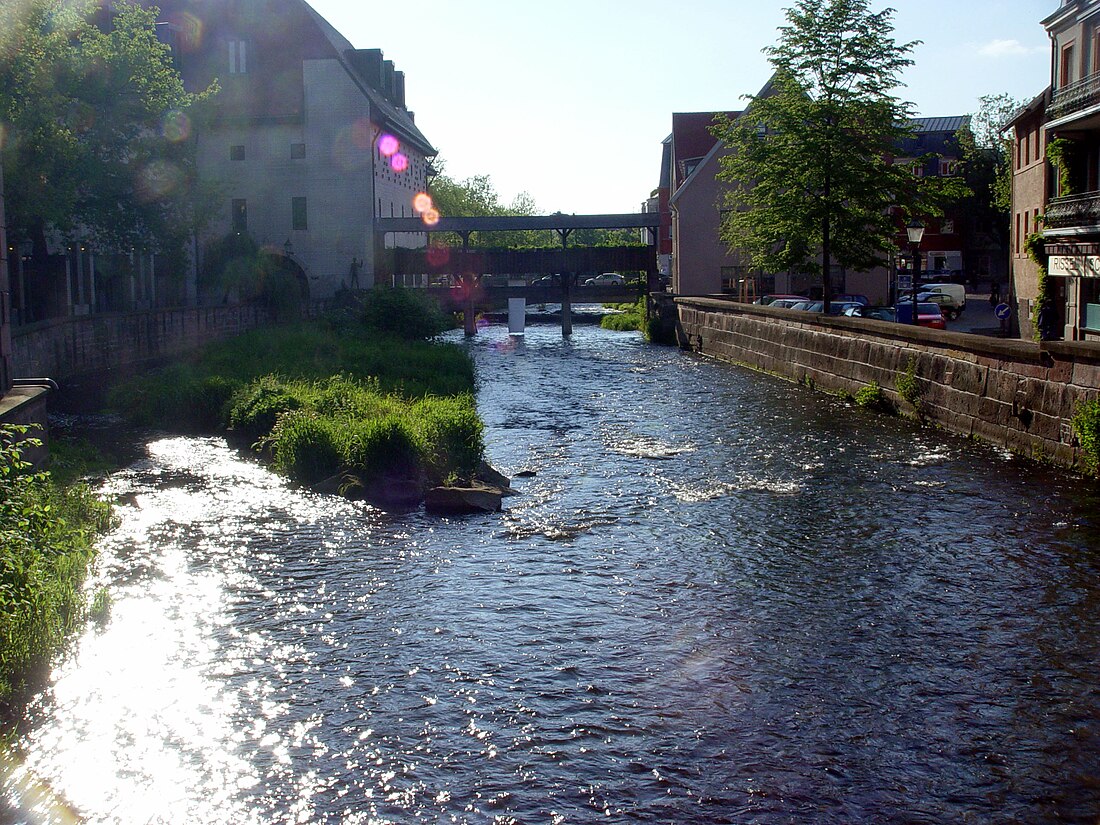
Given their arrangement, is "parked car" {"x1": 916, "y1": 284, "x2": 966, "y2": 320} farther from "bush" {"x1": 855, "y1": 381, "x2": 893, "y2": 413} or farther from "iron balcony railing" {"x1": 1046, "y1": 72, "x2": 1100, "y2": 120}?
"bush" {"x1": 855, "y1": 381, "x2": 893, "y2": 413}

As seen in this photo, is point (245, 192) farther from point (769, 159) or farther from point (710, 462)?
point (710, 462)

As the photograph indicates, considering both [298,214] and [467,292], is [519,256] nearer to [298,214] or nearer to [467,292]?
[467,292]

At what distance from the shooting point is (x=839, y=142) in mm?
32625

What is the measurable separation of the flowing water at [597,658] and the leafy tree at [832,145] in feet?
56.7

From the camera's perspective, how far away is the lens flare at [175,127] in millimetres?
35312

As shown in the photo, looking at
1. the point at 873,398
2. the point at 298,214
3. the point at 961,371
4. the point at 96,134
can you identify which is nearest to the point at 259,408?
the point at 873,398

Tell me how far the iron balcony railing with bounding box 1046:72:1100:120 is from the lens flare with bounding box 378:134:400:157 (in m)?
30.5

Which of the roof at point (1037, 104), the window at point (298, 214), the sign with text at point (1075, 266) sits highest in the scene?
the roof at point (1037, 104)

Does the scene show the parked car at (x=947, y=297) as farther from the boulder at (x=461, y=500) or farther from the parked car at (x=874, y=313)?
the boulder at (x=461, y=500)

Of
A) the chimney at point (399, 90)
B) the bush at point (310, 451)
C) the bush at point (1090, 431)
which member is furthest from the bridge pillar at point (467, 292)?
the bush at point (1090, 431)

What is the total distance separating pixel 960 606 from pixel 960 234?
264 feet

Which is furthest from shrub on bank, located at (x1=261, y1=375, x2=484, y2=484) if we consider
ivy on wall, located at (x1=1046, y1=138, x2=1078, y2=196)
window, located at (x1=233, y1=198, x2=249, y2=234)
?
window, located at (x1=233, y1=198, x2=249, y2=234)

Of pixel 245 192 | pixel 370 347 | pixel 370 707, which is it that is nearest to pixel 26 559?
pixel 370 707

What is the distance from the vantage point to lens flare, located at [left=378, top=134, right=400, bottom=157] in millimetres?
55562
